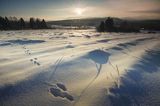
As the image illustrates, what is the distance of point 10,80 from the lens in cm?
422

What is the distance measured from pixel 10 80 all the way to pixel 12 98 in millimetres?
822

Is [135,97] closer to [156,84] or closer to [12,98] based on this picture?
[156,84]

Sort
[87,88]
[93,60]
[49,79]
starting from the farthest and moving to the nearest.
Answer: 1. [93,60]
2. [49,79]
3. [87,88]

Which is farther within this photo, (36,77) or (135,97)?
(36,77)

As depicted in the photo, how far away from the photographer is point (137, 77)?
4.61 meters

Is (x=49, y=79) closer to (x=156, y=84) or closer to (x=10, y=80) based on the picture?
(x=10, y=80)

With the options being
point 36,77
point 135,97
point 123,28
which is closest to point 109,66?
point 135,97

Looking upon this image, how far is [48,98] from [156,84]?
274 centimetres

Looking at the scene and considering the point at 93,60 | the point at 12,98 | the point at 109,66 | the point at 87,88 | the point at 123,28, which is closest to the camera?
the point at 12,98

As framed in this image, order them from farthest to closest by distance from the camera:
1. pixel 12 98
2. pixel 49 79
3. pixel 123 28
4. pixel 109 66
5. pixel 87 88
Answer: pixel 123 28 < pixel 109 66 < pixel 49 79 < pixel 87 88 < pixel 12 98

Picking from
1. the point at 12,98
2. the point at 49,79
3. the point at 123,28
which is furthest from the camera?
the point at 123,28

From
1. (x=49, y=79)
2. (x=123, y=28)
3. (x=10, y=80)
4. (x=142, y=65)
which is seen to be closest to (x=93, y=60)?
(x=142, y=65)

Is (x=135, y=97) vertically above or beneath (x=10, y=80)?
beneath

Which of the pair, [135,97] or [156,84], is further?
[156,84]
